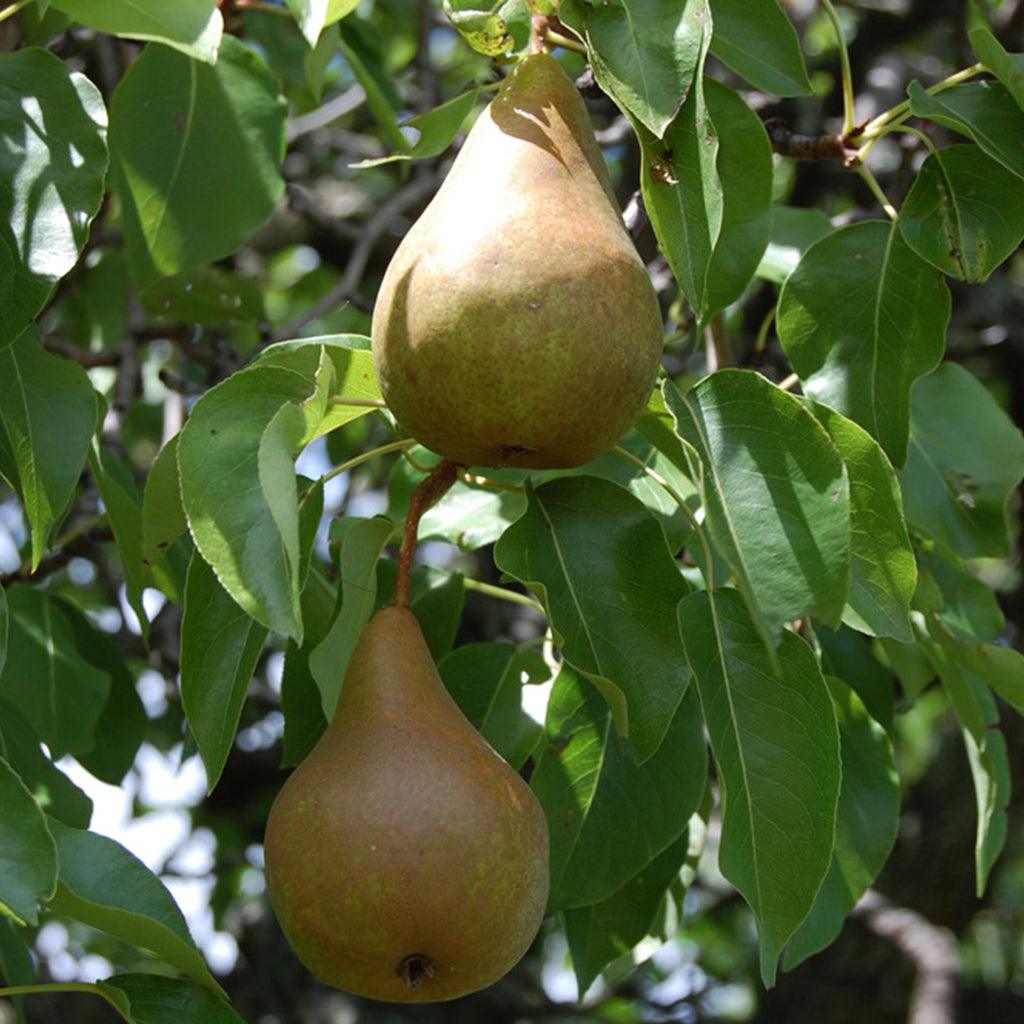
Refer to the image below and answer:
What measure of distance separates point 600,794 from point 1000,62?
0.71 meters

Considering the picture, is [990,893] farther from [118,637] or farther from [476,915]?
[476,915]

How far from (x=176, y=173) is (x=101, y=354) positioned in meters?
0.63

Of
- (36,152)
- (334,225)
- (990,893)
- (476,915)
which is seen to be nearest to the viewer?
(476,915)

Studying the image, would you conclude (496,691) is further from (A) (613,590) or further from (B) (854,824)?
(B) (854,824)

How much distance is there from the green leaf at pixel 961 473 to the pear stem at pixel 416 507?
0.65 metres

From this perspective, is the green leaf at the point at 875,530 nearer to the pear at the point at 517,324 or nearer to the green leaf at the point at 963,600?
the pear at the point at 517,324

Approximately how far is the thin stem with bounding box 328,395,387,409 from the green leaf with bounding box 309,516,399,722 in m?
0.12

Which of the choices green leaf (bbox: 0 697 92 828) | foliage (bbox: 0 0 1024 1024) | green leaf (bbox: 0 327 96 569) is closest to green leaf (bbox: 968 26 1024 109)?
foliage (bbox: 0 0 1024 1024)

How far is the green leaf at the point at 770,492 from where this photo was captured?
1.00m

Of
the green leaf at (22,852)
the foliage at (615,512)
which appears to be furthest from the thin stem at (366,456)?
the green leaf at (22,852)

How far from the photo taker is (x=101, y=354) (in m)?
2.27

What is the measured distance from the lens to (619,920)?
5.12 feet

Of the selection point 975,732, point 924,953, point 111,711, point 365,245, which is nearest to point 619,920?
point 975,732

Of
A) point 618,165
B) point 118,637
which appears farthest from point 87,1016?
point 618,165
